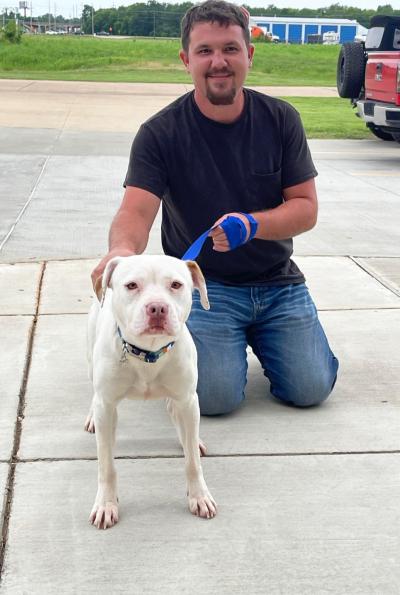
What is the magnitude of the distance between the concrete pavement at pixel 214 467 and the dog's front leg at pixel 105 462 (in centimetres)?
7

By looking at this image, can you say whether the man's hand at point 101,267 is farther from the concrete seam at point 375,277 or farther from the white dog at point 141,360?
the concrete seam at point 375,277

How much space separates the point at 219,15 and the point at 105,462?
6.61 ft

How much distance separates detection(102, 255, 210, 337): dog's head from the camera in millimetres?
2646

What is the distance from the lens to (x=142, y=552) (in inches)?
113

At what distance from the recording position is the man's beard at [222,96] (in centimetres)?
396

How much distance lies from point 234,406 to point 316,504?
0.94m

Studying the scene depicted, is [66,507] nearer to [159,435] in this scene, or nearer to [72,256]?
[159,435]

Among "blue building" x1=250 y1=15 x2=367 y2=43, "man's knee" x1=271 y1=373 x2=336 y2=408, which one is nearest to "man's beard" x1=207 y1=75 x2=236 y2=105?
"man's knee" x1=271 y1=373 x2=336 y2=408

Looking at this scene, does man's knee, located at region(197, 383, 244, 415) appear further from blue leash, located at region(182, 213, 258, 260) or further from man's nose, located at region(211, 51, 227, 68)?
man's nose, located at region(211, 51, 227, 68)

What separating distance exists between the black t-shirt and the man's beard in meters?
0.14

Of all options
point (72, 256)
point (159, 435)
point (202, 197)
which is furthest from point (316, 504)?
point (72, 256)

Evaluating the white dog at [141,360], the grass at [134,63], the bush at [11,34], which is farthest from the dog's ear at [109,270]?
the bush at [11,34]

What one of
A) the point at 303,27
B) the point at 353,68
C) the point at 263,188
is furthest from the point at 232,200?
the point at 303,27

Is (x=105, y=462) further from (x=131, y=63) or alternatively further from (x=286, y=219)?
(x=131, y=63)
